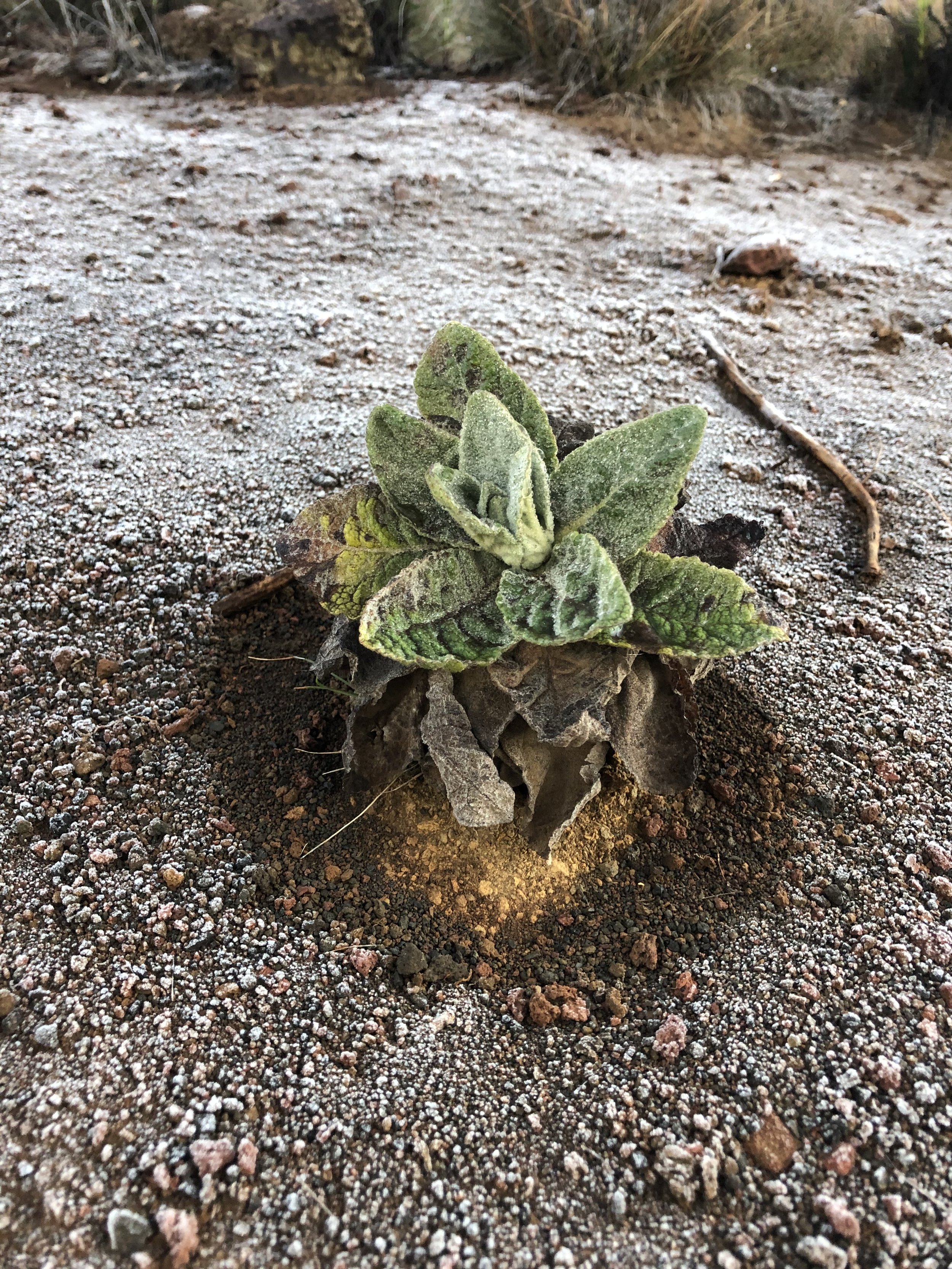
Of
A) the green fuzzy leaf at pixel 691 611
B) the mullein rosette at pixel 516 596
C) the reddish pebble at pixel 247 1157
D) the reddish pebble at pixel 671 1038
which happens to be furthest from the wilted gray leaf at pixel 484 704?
the reddish pebble at pixel 247 1157

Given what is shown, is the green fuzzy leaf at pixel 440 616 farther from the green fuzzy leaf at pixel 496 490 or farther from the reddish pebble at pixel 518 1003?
the reddish pebble at pixel 518 1003

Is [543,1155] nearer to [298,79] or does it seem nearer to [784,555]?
[784,555]

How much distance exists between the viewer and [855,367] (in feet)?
10.1

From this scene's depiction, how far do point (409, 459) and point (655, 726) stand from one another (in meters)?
0.63

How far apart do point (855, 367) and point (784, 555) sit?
1162mm

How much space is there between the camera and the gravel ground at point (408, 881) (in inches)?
46.9

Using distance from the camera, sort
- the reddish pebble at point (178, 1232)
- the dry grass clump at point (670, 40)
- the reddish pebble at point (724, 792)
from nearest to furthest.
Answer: the reddish pebble at point (178, 1232) < the reddish pebble at point (724, 792) < the dry grass clump at point (670, 40)

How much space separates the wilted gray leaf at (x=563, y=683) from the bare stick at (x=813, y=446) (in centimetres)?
112

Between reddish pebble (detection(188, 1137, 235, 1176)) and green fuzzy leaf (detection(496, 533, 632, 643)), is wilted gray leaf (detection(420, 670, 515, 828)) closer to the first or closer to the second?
green fuzzy leaf (detection(496, 533, 632, 643))

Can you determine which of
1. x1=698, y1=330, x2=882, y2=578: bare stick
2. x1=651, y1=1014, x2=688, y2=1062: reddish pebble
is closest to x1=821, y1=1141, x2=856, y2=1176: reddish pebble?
x1=651, y1=1014, x2=688, y2=1062: reddish pebble

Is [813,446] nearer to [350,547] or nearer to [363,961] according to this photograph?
[350,547]

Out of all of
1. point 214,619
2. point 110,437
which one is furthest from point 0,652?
point 110,437

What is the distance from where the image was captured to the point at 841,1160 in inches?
47.3

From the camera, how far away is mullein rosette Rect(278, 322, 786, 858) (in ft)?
4.43
